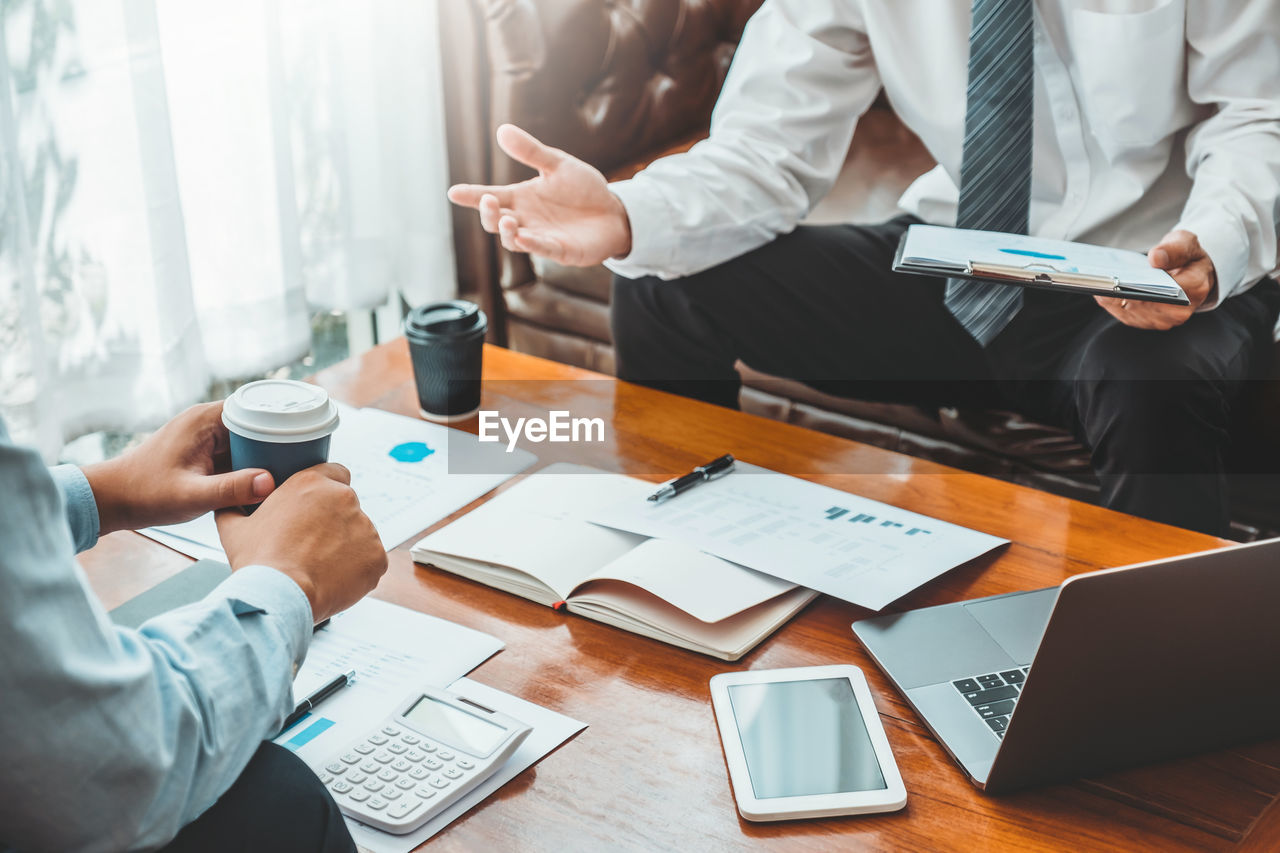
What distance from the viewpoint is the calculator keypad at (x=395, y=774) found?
0.68 m

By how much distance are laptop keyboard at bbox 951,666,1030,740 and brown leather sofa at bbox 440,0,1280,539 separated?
969 millimetres

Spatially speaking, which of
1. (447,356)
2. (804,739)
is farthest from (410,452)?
(804,739)

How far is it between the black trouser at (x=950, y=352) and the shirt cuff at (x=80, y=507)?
977 mm

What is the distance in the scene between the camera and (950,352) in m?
1.54

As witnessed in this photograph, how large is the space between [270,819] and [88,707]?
0.15 metres

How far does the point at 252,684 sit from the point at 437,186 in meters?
1.87

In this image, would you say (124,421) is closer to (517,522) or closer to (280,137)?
(280,137)

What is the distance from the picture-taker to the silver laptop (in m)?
0.63

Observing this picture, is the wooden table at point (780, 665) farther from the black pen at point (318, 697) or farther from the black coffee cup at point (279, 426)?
the black coffee cup at point (279, 426)

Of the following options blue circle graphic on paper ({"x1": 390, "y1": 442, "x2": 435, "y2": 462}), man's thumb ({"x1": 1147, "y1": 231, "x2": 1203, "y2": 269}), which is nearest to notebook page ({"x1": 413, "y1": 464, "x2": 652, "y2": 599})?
blue circle graphic on paper ({"x1": 390, "y1": 442, "x2": 435, "y2": 462})

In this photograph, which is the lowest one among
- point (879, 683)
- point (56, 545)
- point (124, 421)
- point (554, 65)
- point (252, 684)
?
point (124, 421)

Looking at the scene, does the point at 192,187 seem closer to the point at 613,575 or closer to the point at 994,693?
the point at 613,575

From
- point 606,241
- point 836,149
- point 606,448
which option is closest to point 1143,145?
point 836,149

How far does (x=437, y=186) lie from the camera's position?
2314mm
